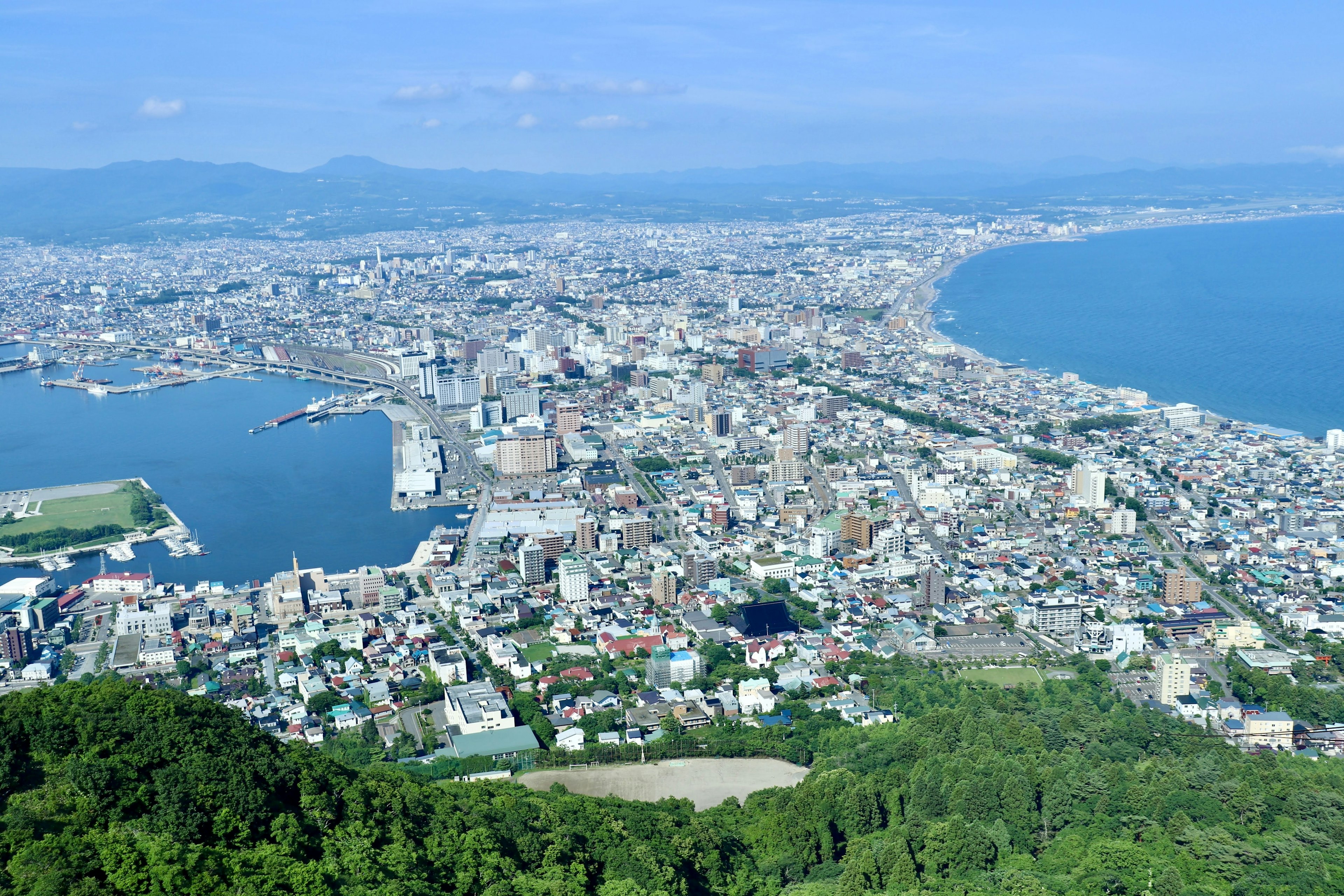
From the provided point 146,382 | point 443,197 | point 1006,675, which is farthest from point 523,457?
point 443,197

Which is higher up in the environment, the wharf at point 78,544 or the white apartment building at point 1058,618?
the wharf at point 78,544

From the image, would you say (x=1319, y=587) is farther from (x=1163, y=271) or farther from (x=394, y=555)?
(x=1163, y=271)

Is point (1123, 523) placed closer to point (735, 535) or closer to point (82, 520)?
point (735, 535)

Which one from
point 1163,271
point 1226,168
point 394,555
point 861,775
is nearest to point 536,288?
point 1163,271

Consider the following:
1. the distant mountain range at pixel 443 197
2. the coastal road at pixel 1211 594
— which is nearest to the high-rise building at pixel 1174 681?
the coastal road at pixel 1211 594

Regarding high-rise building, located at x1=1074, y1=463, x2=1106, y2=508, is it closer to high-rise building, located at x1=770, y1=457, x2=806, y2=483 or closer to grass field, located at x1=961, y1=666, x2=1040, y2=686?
high-rise building, located at x1=770, y1=457, x2=806, y2=483

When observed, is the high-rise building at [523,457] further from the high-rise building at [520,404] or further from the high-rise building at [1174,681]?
the high-rise building at [1174,681]
